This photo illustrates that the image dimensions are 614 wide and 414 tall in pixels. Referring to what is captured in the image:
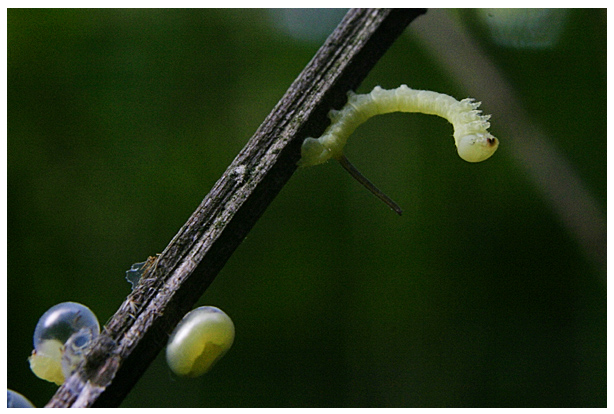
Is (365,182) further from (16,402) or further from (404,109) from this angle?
(16,402)

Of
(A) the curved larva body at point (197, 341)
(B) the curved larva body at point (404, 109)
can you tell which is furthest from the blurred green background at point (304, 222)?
(A) the curved larva body at point (197, 341)

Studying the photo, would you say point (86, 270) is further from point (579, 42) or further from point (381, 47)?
point (579, 42)

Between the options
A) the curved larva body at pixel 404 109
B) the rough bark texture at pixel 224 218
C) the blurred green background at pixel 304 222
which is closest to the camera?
the rough bark texture at pixel 224 218

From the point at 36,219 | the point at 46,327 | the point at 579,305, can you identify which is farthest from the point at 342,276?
the point at 46,327

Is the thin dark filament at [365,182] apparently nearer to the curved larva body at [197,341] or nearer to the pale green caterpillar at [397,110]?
the pale green caterpillar at [397,110]

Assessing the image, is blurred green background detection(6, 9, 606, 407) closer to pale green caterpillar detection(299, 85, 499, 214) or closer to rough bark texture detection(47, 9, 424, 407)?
pale green caterpillar detection(299, 85, 499, 214)

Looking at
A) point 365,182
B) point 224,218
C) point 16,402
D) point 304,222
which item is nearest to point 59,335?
point 16,402
